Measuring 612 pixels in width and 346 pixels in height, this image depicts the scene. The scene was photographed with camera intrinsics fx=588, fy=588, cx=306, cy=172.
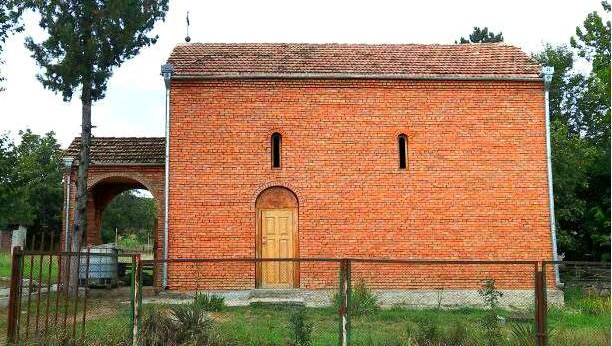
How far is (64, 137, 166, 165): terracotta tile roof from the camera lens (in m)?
17.2

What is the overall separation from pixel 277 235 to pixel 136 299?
6723 mm

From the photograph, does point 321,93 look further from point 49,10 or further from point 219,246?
point 49,10

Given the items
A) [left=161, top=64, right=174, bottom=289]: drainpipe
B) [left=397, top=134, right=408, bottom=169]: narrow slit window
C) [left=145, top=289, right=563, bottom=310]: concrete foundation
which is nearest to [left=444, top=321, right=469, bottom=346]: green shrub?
[left=145, top=289, right=563, bottom=310]: concrete foundation

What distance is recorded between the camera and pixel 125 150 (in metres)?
17.8

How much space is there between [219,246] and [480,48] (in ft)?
31.1

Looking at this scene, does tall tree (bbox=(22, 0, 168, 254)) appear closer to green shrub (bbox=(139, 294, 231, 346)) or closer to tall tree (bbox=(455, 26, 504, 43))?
green shrub (bbox=(139, 294, 231, 346))

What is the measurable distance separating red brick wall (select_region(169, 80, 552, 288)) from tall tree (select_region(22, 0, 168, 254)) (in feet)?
5.94

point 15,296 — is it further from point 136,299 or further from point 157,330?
point 157,330

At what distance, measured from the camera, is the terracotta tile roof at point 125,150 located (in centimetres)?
1725

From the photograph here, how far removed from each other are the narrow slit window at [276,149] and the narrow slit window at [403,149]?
317 cm

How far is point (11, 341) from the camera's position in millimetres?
8969

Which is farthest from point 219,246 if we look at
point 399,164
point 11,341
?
point 11,341

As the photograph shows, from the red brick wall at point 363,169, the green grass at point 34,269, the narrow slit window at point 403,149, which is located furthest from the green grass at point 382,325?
the green grass at point 34,269

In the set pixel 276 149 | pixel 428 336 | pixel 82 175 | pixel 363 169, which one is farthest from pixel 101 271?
pixel 428 336
